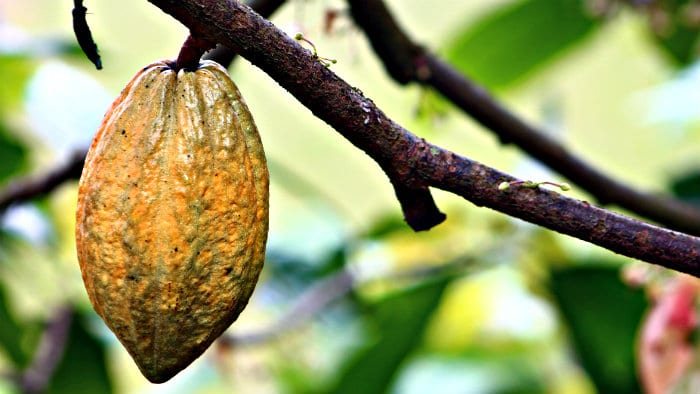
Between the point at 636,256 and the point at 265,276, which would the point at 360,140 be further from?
the point at 265,276

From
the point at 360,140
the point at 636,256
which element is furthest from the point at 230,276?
the point at 636,256

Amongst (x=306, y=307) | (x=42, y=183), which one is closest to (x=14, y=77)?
(x=42, y=183)

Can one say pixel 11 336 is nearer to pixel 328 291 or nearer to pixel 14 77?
pixel 14 77

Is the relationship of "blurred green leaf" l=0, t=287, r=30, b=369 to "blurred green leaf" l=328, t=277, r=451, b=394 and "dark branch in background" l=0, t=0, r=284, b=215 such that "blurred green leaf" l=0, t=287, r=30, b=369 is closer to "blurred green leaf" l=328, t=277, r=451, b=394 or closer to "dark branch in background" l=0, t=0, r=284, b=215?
"dark branch in background" l=0, t=0, r=284, b=215

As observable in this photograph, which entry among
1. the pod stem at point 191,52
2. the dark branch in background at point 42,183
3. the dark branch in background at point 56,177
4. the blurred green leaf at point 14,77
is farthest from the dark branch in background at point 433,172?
the blurred green leaf at point 14,77

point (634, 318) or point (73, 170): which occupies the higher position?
point (73, 170)

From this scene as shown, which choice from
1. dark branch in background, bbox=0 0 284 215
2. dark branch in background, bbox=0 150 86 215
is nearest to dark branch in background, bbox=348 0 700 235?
dark branch in background, bbox=0 0 284 215
